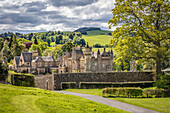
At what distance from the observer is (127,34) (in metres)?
33.7

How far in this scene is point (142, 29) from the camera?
1294 inches

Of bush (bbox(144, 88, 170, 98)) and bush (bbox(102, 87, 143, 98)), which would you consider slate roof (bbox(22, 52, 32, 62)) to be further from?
bush (bbox(144, 88, 170, 98))

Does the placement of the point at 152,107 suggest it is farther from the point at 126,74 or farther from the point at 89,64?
the point at 89,64

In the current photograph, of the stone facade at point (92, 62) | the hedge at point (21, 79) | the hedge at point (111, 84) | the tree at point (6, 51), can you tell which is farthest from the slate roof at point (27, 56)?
the hedge at point (21, 79)

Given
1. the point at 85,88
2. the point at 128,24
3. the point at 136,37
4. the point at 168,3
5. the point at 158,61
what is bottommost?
the point at 85,88

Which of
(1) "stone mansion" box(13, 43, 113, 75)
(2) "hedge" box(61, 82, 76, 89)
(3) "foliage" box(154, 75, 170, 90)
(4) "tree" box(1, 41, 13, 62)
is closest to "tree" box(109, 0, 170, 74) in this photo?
(3) "foliage" box(154, 75, 170, 90)

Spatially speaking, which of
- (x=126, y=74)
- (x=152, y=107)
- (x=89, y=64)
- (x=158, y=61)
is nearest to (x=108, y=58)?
(x=89, y=64)

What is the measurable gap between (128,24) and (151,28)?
353 cm

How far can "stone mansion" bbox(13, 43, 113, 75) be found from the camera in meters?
69.2

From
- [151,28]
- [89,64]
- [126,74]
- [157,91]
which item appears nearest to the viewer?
[157,91]

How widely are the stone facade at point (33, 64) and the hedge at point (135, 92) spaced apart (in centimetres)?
6429

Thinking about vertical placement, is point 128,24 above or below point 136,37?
above

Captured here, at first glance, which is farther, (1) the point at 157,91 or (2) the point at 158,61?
(2) the point at 158,61

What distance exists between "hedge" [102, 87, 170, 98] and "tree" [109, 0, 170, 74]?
494cm
